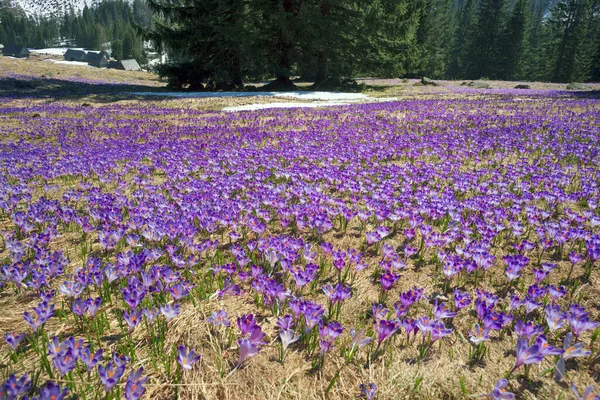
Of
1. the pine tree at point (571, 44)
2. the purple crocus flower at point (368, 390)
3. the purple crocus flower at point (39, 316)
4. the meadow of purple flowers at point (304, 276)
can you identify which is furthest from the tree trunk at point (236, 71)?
the pine tree at point (571, 44)

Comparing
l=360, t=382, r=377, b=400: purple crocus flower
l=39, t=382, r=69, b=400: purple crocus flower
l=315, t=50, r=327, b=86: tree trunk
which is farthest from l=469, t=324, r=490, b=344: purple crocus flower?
l=315, t=50, r=327, b=86: tree trunk

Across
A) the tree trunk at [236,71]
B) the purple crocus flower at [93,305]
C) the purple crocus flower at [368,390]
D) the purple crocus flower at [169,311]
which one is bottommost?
the purple crocus flower at [368,390]

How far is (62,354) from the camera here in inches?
82.2

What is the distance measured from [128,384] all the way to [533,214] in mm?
4714

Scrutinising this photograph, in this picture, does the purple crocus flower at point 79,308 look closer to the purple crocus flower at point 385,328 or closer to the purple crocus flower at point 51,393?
the purple crocus flower at point 51,393

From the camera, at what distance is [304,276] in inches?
116

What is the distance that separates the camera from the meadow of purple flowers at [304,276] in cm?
220

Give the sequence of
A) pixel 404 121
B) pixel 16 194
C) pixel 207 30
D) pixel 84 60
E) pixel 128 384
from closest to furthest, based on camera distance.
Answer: pixel 128 384 → pixel 16 194 → pixel 404 121 → pixel 207 30 → pixel 84 60

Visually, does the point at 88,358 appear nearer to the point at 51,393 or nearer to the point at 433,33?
the point at 51,393

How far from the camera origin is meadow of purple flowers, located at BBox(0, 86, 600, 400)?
7.22 feet

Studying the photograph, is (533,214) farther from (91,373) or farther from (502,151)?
(91,373)

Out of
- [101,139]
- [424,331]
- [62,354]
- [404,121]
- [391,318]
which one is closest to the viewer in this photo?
[62,354]

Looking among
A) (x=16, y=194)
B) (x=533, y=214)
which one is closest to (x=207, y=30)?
(x=16, y=194)

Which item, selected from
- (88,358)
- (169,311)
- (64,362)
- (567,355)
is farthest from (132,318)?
(567,355)
